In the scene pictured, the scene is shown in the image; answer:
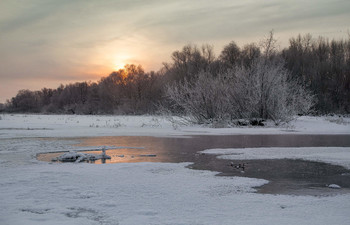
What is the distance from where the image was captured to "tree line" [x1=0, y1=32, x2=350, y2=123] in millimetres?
25781

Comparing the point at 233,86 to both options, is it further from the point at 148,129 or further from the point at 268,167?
the point at 268,167

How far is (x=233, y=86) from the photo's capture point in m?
26.8

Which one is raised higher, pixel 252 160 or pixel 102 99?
pixel 102 99

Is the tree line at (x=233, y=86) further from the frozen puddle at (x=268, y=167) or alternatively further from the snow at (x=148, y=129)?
the frozen puddle at (x=268, y=167)

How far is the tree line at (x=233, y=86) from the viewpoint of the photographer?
25.8 meters

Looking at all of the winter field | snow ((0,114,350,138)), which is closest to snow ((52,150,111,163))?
the winter field

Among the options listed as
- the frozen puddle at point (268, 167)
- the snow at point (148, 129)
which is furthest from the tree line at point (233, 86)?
the frozen puddle at point (268, 167)

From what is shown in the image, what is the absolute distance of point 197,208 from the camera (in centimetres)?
508

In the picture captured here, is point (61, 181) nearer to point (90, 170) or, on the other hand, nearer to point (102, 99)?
point (90, 170)

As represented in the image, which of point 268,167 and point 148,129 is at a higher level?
point 148,129

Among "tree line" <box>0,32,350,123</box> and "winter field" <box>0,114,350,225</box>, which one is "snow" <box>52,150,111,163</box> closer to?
"winter field" <box>0,114,350,225</box>

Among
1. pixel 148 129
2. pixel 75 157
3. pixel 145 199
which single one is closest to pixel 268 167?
pixel 145 199

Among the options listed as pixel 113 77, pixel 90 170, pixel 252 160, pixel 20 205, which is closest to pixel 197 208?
pixel 20 205

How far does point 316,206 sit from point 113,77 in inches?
3264
